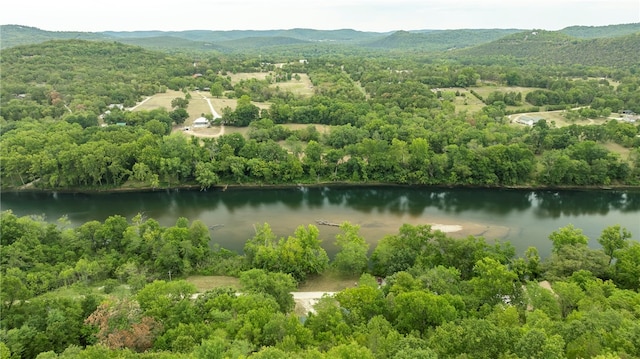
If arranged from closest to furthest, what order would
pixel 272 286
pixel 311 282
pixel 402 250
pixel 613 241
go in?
pixel 272 286
pixel 613 241
pixel 402 250
pixel 311 282

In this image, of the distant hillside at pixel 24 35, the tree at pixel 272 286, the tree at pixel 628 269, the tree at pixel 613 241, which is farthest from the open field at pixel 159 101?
the distant hillside at pixel 24 35

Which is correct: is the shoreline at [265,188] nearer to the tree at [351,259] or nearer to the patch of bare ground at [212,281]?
the tree at [351,259]

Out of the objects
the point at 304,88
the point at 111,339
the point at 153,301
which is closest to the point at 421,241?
the point at 153,301

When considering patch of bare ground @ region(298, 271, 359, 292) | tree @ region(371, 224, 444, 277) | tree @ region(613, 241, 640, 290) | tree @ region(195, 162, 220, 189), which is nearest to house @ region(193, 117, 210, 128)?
tree @ region(195, 162, 220, 189)

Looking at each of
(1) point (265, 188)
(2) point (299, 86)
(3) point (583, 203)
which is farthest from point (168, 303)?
(2) point (299, 86)

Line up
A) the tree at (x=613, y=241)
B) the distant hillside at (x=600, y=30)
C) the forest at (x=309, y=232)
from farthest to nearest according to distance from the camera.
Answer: the distant hillside at (x=600, y=30) → the tree at (x=613, y=241) → the forest at (x=309, y=232)

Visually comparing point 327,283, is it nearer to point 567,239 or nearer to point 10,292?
point 567,239
